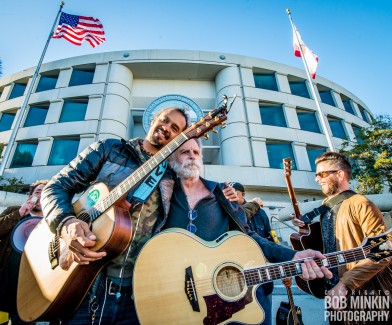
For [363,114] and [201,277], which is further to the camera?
[363,114]

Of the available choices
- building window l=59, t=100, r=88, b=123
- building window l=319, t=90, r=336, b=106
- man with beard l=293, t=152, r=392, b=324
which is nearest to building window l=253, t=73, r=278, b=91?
building window l=319, t=90, r=336, b=106

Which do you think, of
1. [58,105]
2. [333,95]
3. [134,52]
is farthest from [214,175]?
[333,95]

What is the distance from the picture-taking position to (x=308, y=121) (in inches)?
655

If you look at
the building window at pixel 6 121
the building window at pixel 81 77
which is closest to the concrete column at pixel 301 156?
the building window at pixel 81 77

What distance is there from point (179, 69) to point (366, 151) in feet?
44.0

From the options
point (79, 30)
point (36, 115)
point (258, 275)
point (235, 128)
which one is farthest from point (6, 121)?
point (258, 275)

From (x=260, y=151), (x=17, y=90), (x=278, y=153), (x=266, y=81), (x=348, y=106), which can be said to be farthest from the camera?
(x=348, y=106)

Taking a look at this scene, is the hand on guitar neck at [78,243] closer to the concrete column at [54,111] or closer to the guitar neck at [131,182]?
the guitar neck at [131,182]

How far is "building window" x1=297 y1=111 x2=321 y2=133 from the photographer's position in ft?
53.4

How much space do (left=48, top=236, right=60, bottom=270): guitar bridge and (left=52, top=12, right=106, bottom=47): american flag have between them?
11.9 meters

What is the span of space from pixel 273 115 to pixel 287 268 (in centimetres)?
1601

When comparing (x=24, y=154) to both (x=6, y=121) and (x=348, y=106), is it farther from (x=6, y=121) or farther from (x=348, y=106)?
(x=348, y=106)

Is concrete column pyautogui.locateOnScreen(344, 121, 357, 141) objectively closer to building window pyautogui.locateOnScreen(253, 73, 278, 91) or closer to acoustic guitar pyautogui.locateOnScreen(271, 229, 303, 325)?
building window pyautogui.locateOnScreen(253, 73, 278, 91)

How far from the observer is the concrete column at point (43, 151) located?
13.7 metres
